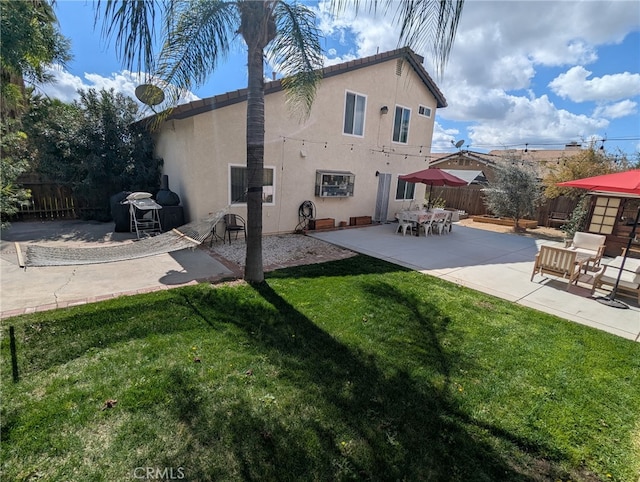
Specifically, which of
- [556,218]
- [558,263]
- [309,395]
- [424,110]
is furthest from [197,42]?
[556,218]

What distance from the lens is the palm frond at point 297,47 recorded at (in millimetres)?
5094

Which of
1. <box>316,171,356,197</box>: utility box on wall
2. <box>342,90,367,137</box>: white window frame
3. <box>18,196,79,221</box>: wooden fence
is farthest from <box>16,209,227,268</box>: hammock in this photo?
<box>18,196,79,221</box>: wooden fence

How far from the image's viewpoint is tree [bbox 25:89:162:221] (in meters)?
10.2

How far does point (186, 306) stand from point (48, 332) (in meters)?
1.58

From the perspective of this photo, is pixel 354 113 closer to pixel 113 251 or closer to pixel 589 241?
pixel 589 241

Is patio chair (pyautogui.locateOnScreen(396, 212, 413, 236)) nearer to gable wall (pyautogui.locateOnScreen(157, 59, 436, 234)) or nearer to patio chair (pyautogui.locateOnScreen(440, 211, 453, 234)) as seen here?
patio chair (pyautogui.locateOnScreen(440, 211, 453, 234))

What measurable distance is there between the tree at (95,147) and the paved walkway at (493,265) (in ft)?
23.2

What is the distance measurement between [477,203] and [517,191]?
4496 millimetres

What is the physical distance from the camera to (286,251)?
27.4 feet

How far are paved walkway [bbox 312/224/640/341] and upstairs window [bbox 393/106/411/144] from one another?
4.15m

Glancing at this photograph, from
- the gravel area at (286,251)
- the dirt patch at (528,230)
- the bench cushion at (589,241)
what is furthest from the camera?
the dirt patch at (528,230)

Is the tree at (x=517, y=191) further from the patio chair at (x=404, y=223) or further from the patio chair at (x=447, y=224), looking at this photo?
the patio chair at (x=404, y=223)

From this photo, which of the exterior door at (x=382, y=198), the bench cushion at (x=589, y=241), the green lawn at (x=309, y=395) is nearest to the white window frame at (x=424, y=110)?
the exterior door at (x=382, y=198)

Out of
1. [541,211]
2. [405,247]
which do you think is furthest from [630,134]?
[405,247]
